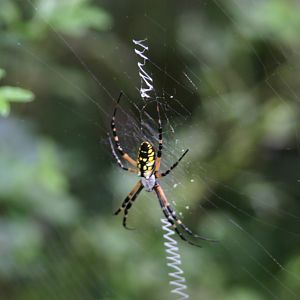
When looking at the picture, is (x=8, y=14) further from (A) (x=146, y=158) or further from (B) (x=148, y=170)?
(B) (x=148, y=170)

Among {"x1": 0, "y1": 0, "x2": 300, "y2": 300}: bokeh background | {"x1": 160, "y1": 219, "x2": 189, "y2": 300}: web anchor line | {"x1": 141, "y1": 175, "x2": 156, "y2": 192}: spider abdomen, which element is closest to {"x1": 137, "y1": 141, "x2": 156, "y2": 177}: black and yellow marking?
{"x1": 141, "y1": 175, "x2": 156, "y2": 192}: spider abdomen

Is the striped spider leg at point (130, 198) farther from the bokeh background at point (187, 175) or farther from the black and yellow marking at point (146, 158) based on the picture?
the black and yellow marking at point (146, 158)

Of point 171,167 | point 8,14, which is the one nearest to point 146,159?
point 171,167

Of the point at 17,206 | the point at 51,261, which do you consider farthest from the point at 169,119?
the point at 51,261

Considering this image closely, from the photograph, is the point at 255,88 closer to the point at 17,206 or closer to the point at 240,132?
the point at 240,132

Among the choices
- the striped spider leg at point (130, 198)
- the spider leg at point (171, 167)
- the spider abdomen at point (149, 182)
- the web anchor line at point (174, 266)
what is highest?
the spider leg at point (171, 167)

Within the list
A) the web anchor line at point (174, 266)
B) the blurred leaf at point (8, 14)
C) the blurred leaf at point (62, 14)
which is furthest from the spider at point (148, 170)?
the blurred leaf at point (8, 14)
